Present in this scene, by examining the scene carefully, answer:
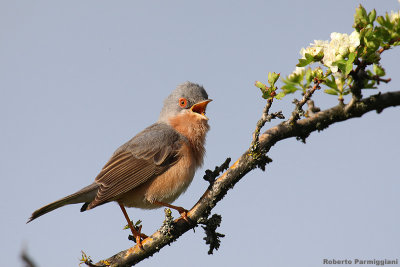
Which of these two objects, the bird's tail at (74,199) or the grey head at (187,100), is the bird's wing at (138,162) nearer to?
the bird's tail at (74,199)

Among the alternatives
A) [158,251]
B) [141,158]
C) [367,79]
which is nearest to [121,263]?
[158,251]

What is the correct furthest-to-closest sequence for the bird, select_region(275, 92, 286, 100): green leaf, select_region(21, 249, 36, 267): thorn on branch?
the bird → select_region(275, 92, 286, 100): green leaf → select_region(21, 249, 36, 267): thorn on branch

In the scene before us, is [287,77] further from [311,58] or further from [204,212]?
[204,212]

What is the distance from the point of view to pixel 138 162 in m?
6.70

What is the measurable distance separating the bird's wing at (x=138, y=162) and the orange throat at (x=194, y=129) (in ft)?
0.43

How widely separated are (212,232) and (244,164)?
0.91m

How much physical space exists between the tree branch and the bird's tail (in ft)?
5.32

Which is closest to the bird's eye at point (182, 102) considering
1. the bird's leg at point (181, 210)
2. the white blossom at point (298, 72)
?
the bird's leg at point (181, 210)

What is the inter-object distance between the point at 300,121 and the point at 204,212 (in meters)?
1.40

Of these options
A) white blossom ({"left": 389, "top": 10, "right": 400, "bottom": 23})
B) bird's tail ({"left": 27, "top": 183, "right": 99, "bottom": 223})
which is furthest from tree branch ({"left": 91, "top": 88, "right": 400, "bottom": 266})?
bird's tail ({"left": 27, "top": 183, "right": 99, "bottom": 223})

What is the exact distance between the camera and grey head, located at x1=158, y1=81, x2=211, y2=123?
7.36 metres

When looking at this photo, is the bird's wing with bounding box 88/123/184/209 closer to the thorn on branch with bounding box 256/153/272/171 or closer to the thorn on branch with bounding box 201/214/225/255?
the thorn on branch with bounding box 201/214/225/255

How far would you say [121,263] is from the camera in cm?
470

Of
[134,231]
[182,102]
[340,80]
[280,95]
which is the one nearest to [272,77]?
[280,95]
